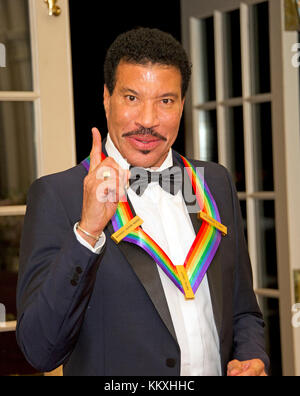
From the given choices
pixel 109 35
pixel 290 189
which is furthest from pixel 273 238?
pixel 109 35

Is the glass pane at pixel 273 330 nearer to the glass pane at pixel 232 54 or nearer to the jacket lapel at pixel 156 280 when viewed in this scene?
the glass pane at pixel 232 54

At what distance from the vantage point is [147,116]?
52.2 inches

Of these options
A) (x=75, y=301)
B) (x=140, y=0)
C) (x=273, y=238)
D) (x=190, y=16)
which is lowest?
(x=273, y=238)

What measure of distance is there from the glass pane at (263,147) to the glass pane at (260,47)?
10 cm

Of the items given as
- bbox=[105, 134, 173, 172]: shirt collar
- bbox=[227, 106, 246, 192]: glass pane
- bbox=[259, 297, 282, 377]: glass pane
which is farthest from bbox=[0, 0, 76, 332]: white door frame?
bbox=[259, 297, 282, 377]: glass pane

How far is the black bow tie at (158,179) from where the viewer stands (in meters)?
1.47

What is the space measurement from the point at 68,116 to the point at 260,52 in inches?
46.7

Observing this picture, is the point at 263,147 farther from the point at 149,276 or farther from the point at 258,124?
the point at 149,276

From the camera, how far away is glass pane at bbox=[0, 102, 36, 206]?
7.00 feet

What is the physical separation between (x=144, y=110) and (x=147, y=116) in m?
0.02

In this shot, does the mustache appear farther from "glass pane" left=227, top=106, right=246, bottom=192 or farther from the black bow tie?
"glass pane" left=227, top=106, right=246, bottom=192

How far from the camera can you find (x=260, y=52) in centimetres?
292

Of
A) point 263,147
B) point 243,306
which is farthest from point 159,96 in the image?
point 263,147

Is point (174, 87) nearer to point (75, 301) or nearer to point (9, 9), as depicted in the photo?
point (75, 301)
